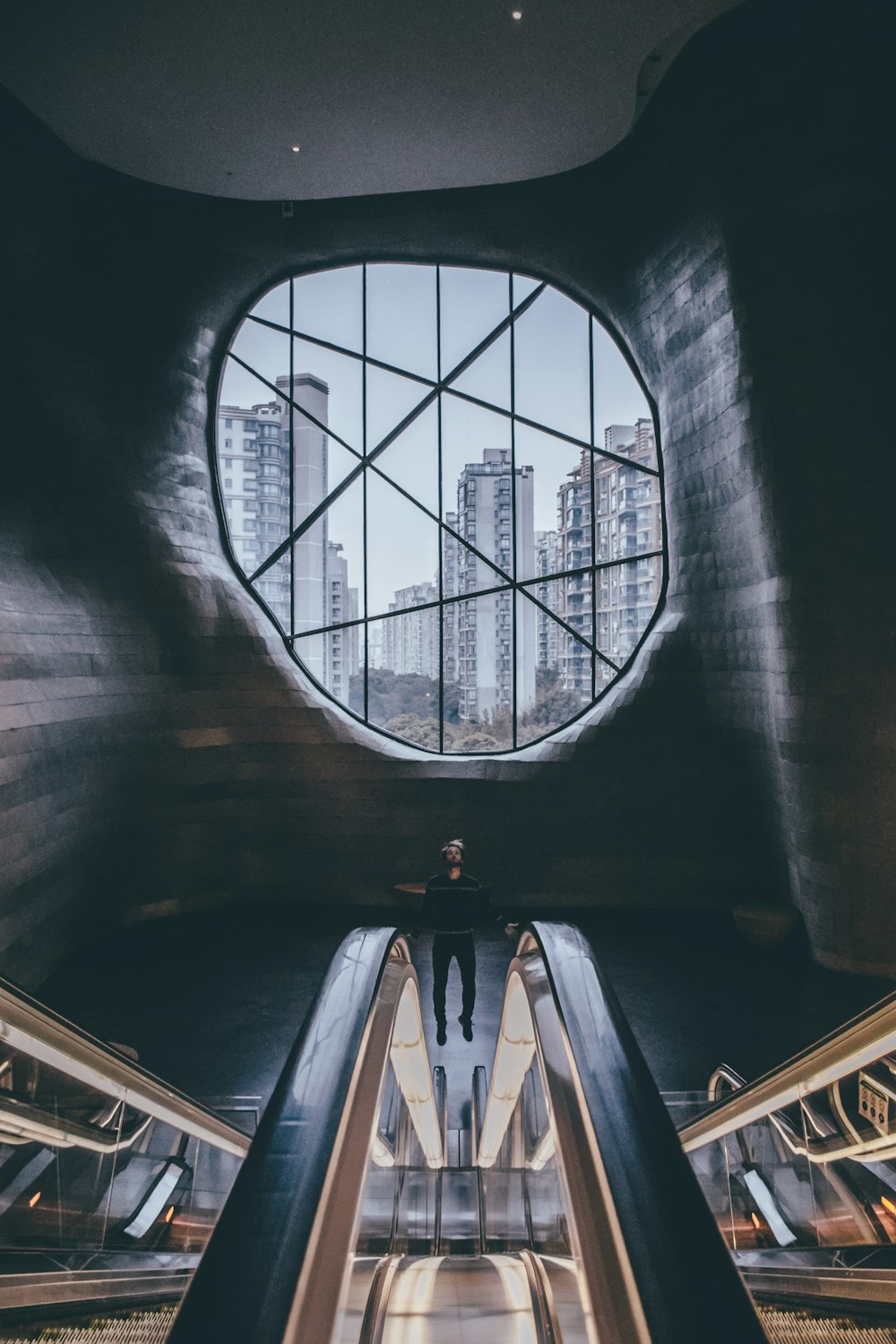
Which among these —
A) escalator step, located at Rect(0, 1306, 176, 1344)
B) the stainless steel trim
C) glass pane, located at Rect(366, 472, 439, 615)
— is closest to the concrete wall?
glass pane, located at Rect(366, 472, 439, 615)

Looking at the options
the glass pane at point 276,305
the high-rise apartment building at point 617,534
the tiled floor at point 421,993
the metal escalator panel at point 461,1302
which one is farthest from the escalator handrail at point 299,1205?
the glass pane at point 276,305

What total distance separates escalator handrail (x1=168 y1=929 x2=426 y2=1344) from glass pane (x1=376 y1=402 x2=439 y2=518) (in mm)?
8820

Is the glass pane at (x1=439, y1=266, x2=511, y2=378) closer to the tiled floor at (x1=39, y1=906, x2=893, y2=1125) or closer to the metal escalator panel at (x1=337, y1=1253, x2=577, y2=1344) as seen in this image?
the tiled floor at (x1=39, y1=906, x2=893, y2=1125)

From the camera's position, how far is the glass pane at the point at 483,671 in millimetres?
10656

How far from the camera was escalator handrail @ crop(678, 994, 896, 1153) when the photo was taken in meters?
2.61

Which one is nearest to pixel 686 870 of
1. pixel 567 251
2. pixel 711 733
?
pixel 711 733

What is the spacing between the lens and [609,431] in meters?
10.3

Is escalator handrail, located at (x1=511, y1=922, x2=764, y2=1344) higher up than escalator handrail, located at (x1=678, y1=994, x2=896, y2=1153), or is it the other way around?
escalator handrail, located at (x1=511, y1=922, x2=764, y2=1344)

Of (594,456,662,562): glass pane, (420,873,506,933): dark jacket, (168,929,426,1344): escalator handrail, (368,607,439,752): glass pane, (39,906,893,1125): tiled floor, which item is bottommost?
(39,906,893,1125): tiled floor

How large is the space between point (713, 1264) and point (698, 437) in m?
9.04

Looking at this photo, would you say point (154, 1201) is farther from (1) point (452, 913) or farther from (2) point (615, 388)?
(2) point (615, 388)

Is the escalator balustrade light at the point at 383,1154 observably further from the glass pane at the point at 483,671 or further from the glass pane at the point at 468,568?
the glass pane at the point at 468,568

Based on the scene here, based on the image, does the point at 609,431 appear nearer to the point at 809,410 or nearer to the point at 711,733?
the point at 809,410

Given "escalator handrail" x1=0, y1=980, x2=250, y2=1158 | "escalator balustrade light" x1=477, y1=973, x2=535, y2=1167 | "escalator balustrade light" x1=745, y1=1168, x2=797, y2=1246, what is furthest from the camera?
"escalator balustrade light" x1=477, y1=973, x2=535, y2=1167
